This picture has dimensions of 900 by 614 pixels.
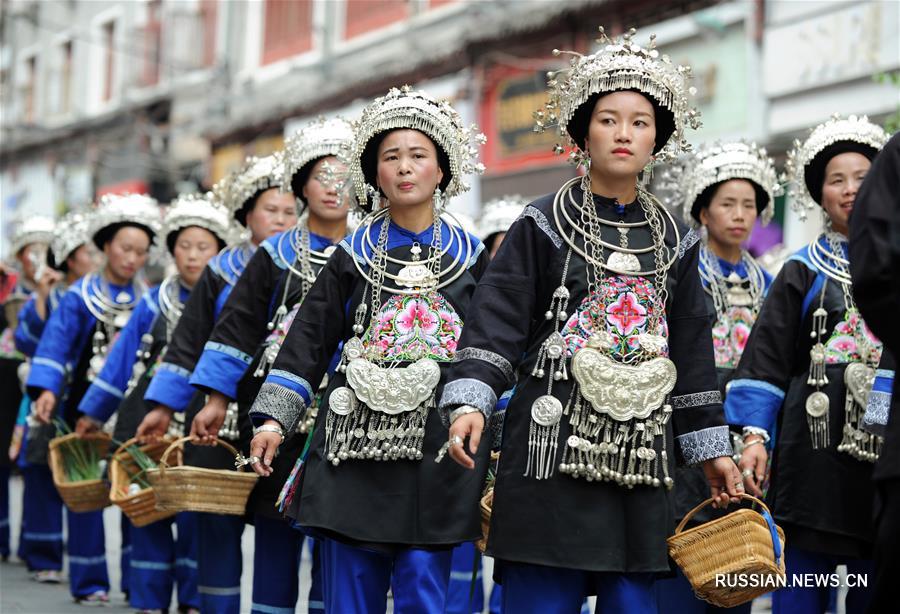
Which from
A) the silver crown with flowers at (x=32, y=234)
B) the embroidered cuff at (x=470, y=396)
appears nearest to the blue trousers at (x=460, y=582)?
the embroidered cuff at (x=470, y=396)

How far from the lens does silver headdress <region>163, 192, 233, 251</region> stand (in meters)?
8.17

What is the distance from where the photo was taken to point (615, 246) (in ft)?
15.1

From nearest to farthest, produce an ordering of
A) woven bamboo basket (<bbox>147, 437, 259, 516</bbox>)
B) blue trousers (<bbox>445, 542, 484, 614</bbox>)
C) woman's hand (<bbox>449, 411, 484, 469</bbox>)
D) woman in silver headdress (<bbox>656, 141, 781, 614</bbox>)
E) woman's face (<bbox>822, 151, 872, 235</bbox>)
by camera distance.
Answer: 1. woman's hand (<bbox>449, 411, 484, 469</bbox>)
2. woven bamboo basket (<bbox>147, 437, 259, 516</bbox>)
3. woman's face (<bbox>822, 151, 872, 235</bbox>)
4. woman in silver headdress (<bbox>656, 141, 781, 614</bbox>)
5. blue trousers (<bbox>445, 542, 484, 614</bbox>)

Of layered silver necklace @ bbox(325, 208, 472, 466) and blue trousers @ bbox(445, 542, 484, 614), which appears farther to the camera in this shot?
blue trousers @ bbox(445, 542, 484, 614)

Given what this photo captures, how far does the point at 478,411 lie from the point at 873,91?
1101 centimetres

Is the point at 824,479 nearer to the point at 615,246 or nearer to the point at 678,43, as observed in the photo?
the point at 615,246

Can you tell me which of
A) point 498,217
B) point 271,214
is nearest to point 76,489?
point 271,214

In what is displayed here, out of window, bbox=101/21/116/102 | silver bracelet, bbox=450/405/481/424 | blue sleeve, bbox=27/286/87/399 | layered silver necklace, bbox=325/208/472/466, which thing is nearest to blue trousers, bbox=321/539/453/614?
layered silver necklace, bbox=325/208/472/466

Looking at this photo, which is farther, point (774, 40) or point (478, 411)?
point (774, 40)

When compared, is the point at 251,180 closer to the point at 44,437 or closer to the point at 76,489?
the point at 76,489

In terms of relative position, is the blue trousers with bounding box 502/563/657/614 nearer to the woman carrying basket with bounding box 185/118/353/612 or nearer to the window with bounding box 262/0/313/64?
the woman carrying basket with bounding box 185/118/353/612

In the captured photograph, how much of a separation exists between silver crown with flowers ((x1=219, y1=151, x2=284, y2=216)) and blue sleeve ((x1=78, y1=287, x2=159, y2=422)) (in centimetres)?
91

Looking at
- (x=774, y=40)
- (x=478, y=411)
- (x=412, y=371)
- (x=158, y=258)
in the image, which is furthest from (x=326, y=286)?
(x=774, y=40)

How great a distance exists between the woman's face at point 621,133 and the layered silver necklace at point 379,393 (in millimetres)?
823
